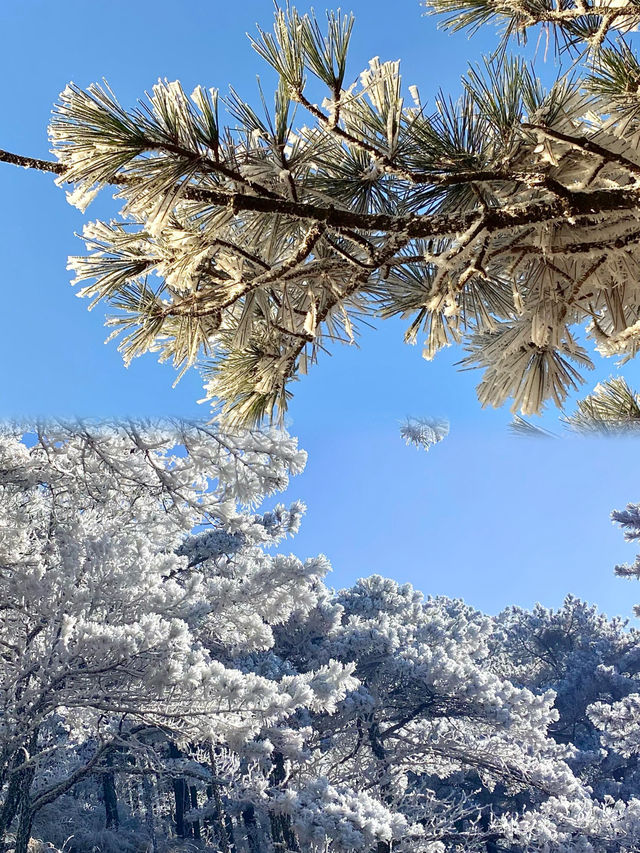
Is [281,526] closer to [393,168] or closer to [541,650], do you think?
[393,168]

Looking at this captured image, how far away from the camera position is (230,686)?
6195 millimetres

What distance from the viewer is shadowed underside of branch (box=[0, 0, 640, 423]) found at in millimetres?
1153

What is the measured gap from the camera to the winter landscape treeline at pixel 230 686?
20.0 ft

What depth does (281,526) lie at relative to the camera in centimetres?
1088

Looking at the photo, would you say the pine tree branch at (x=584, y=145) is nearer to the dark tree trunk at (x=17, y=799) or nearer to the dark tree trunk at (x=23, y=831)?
the dark tree trunk at (x=17, y=799)

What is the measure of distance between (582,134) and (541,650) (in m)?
19.9

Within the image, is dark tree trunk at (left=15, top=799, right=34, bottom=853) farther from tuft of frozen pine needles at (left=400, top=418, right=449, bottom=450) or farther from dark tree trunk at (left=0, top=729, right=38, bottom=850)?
tuft of frozen pine needles at (left=400, top=418, right=449, bottom=450)

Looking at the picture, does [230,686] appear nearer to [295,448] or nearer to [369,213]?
[295,448]

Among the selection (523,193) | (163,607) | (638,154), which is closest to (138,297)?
(523,193)

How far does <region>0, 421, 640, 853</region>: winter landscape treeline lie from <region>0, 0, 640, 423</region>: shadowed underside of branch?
10.6 ft

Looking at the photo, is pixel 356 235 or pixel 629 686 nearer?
pixel 356 235

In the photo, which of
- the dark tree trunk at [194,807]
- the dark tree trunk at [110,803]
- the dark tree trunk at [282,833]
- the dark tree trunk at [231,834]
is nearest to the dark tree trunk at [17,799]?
the dark tree trunk at [282,833]

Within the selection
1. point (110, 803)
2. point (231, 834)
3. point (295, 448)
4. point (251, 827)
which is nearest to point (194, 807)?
point (110, 803)

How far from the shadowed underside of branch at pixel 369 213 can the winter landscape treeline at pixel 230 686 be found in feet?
10.6
